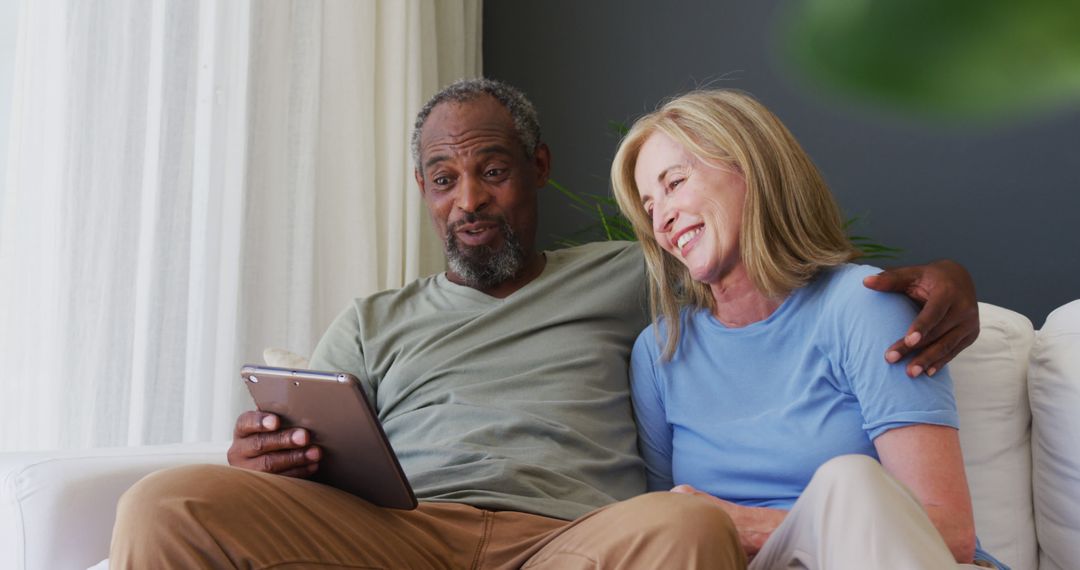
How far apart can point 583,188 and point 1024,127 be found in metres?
1.17

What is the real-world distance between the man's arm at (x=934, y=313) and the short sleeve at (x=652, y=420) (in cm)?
41

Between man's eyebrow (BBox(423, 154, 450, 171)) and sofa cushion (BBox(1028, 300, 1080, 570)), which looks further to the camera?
man's eyebrow (BBox(423, 154, 450, 171))

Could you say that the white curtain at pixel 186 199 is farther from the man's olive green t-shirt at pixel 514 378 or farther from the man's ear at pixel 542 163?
the man's ear at pixel 542 163

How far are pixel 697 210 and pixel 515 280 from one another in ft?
1.58

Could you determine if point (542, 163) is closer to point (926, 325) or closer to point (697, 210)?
point (697, 210)

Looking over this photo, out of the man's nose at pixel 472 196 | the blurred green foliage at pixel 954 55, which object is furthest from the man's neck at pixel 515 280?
the blurred green foliage at pixel 954 55

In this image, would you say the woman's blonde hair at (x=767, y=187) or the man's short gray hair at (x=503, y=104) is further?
the man's short gray hair at (x=503, y=104)

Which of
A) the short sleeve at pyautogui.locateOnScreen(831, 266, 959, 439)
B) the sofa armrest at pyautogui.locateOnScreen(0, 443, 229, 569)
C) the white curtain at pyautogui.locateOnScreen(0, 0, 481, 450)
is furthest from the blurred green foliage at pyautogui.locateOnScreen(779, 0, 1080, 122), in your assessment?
the sofa armrest at pyautogui.locateOnScreen(0, 443, 229, 569)

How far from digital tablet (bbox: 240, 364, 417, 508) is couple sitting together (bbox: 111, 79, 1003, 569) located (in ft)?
0.08

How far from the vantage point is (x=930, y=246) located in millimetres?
2588

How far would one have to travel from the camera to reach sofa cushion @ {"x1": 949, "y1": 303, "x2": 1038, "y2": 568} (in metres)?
1.61

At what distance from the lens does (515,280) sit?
6.33 ft

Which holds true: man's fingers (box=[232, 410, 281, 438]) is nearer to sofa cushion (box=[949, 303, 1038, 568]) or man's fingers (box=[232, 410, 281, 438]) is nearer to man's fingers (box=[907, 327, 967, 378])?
man's fingers (box=[907, 327, 967, 378])

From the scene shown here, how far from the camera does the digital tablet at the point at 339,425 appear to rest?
1.24 metres
